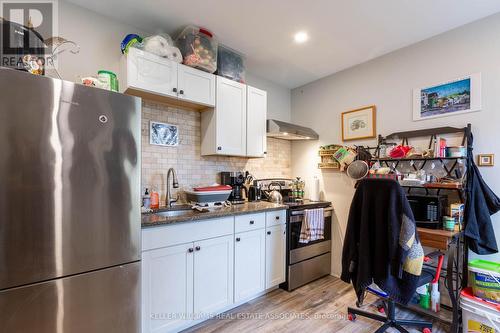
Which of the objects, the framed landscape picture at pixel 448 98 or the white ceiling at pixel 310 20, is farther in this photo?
the framed landscape picture at pixel 448 98

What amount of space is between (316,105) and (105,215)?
2.85 metres

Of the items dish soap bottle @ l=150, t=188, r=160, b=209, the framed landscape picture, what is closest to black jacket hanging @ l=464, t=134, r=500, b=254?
the framed landscape picture

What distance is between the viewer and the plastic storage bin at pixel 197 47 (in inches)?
84.8

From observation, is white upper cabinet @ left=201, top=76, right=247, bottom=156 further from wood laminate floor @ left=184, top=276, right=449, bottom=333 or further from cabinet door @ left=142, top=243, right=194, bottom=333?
wood laminate floor @ left=184, top=276, right=449, bottom=333

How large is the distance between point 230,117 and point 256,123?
372 millimetres

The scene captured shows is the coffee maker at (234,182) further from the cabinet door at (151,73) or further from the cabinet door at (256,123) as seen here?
the cabinet door at (151,73)

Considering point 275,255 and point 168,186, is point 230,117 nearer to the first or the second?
point 168,186

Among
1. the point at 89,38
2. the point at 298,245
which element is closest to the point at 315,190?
the point at 298,245

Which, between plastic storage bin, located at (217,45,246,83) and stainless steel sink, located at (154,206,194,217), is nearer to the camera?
stainless steel sink, located at (154,206,194,217)

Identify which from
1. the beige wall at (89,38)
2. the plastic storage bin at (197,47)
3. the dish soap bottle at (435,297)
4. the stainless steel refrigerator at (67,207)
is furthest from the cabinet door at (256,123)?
the dish soap bottle at (435,297)

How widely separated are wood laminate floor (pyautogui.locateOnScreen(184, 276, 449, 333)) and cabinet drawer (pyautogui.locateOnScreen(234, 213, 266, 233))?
0.76 metres

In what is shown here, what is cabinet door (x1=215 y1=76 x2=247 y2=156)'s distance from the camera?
2.45 m

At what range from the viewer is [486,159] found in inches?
77.3

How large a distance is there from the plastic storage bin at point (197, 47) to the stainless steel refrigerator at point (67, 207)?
93 cm
